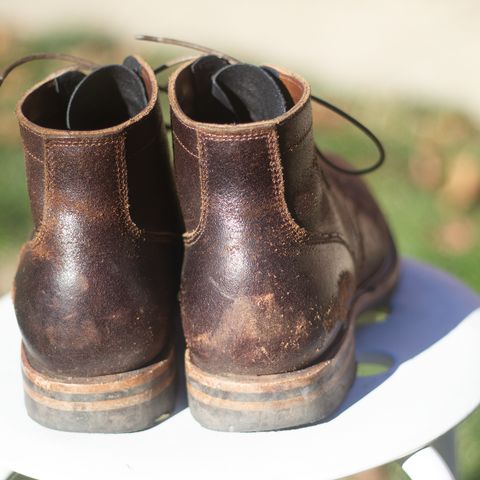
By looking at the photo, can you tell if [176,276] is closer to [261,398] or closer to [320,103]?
[261,398]

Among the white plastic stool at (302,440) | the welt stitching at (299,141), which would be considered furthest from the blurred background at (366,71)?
the welt stitching at (299,141)

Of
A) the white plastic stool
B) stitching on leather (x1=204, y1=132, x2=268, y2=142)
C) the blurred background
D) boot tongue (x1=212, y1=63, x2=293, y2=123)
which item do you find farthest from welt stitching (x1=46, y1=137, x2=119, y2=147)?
the blurred background

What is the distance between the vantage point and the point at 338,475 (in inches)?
39.3

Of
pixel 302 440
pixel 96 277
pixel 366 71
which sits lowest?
pixel 366 71

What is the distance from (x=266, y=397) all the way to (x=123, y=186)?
28 centimetres

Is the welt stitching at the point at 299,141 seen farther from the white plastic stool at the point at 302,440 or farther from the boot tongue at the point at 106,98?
the white plastic stool at the point at 302,440

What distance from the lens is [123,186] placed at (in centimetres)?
101

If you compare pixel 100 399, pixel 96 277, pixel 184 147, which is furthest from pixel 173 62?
pixel 100 399

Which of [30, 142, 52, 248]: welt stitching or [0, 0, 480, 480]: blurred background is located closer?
[30, 142, 52, 248]: welt stitching

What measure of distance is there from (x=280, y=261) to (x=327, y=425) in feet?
0.67

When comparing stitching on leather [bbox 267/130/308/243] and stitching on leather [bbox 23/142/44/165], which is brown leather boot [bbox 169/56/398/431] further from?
stitching on leather [bbox 23/142/44/165]

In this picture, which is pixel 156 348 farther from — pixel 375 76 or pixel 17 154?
pixel 375 76

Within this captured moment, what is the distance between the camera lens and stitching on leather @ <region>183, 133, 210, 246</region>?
99 centimetres

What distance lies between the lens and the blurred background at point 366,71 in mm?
2590
